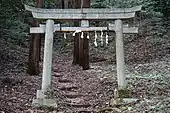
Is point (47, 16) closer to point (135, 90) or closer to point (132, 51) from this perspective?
point (135, 90)

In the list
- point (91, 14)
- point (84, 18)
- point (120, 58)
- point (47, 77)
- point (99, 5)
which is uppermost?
point (99, 5)

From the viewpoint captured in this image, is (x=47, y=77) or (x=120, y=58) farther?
(x=120, y=58)

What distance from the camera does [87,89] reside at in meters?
12.3

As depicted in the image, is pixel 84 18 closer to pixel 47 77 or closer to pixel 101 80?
pixel 47 77

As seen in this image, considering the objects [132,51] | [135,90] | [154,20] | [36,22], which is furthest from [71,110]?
[154,20]

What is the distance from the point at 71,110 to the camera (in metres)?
9.53

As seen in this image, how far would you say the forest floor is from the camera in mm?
8938

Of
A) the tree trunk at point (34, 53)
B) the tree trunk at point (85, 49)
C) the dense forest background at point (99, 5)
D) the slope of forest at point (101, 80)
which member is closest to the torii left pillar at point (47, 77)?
the slope of forest at point (101, 80)

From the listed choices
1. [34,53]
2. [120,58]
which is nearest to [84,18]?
[120,58]

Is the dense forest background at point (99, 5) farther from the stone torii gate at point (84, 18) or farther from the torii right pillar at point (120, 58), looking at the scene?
the torii right pillar at point (120, 58)

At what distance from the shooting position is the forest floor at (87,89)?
352 inches

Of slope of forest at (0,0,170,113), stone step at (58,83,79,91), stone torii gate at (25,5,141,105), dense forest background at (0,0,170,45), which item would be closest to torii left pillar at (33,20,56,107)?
stone torii gate at (25,5,141,105)

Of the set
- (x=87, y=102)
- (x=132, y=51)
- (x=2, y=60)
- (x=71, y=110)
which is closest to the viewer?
(x=71, y=110)

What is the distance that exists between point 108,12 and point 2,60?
8085 mm
